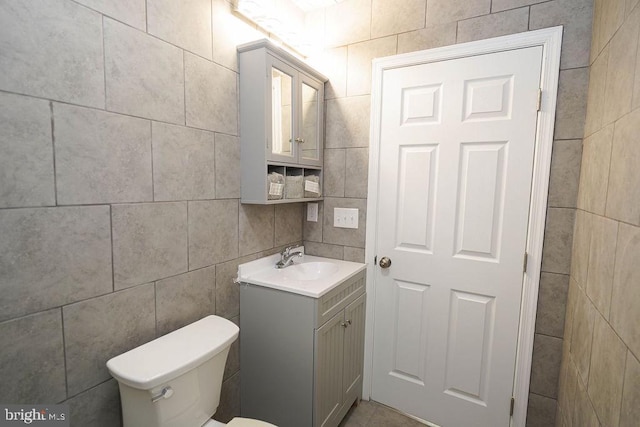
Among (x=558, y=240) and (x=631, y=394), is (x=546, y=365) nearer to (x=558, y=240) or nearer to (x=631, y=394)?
(x=558, y=240)

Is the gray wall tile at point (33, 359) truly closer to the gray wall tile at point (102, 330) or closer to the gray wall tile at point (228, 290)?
the gray wall tile at point (102, 330)

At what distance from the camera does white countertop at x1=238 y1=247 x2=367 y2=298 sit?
1.51m

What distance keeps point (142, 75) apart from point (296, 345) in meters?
1.39

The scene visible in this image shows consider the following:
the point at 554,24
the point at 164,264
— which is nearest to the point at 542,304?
the point at 554,24

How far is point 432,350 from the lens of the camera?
179 cm

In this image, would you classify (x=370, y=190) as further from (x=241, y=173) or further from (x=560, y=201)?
(x=560, y=201)

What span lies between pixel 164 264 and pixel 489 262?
165cm

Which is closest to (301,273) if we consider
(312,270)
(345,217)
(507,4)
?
(312,270)

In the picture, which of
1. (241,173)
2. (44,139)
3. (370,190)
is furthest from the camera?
(370,190)

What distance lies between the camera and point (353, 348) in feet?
6.11

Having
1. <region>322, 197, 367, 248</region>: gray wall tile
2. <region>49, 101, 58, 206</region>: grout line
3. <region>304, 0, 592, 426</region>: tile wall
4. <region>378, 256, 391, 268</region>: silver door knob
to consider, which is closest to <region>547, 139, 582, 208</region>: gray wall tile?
<region>304, 0, 592, 426</region>: tile wall

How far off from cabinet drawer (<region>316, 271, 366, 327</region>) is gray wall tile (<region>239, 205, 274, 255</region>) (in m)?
0.54

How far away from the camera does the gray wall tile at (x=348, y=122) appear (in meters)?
1.92

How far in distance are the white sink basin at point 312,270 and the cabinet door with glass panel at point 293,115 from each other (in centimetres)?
Result: 68
